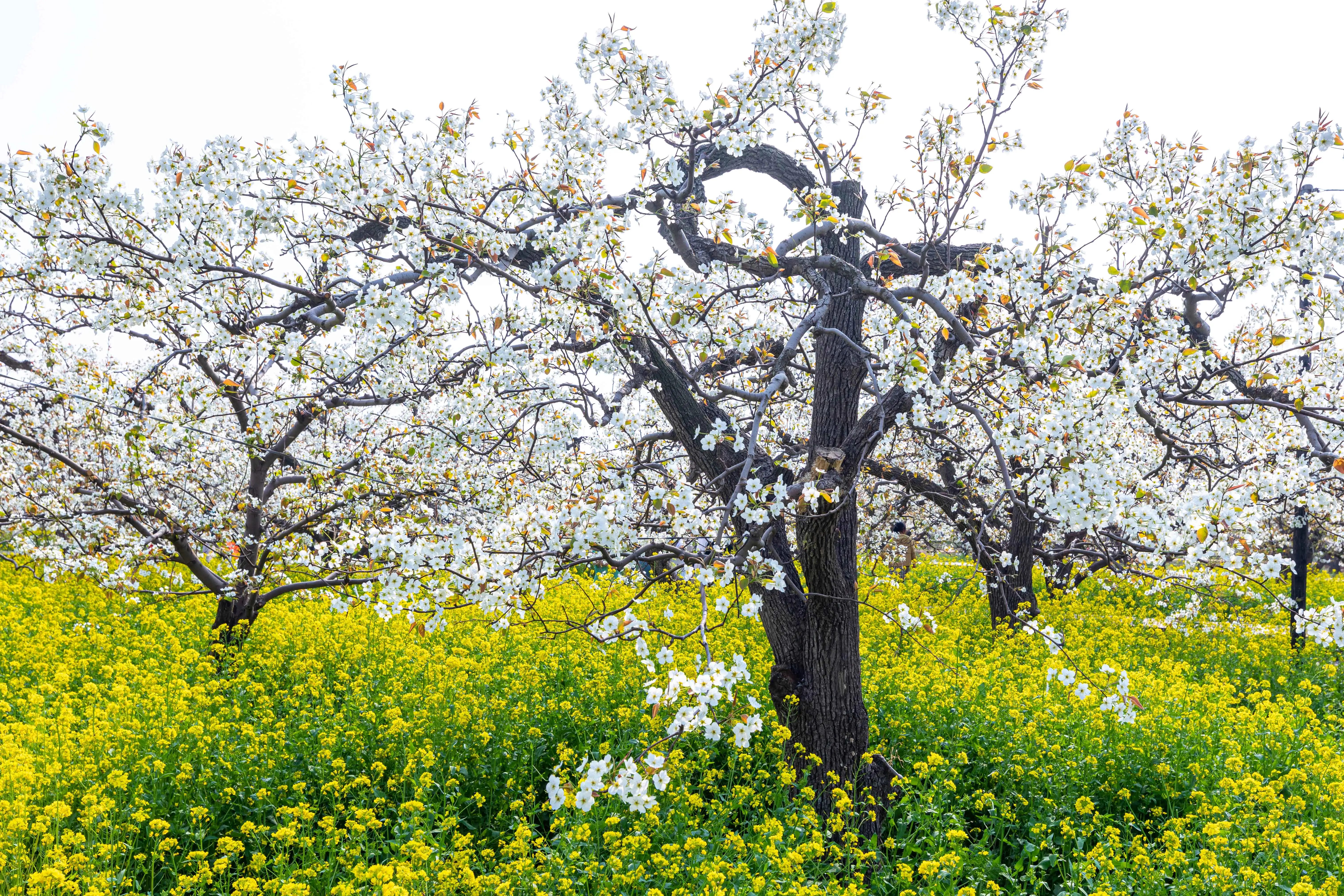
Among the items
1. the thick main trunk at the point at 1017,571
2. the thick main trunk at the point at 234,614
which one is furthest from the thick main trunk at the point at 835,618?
the thick main trunk at the point at 234,614

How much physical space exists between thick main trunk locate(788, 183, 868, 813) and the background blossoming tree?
2cm

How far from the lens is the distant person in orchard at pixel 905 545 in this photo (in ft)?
17.7

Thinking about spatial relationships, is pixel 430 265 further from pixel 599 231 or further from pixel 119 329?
pixel 119 329

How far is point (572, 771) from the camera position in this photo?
18.8 feet

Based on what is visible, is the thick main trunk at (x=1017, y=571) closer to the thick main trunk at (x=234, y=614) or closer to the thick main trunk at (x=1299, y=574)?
the thick main trunk at (x=1299, y=574)

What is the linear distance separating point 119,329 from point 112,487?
2.06 metres

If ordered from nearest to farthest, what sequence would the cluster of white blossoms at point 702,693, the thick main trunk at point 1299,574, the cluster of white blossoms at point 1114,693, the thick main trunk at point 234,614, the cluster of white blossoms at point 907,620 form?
the cluster of white blossoms at point 702,693
the cluster of white blossoms at point 1114,693
the cluster of white blossoms at point 907,620
the thick main trunk at point 234,614
the thick main trunk at point 1299,574

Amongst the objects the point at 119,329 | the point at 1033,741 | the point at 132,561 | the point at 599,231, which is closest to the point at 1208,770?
the point at 1033,741

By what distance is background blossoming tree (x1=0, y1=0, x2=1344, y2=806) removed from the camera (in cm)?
444

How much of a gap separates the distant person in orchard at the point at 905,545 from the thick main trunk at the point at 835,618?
0.42m

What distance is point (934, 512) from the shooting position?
1493cm

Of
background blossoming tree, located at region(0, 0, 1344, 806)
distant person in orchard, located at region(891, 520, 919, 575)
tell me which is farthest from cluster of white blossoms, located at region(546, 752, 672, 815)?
distant person in orchard, located at region(891, 520, 919, 575)

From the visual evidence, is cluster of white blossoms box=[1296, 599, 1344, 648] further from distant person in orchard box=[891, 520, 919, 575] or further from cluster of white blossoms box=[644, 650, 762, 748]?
cluster of white blossoms box=[644, 650, 762, 748]

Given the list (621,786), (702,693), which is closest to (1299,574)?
(702,693)
